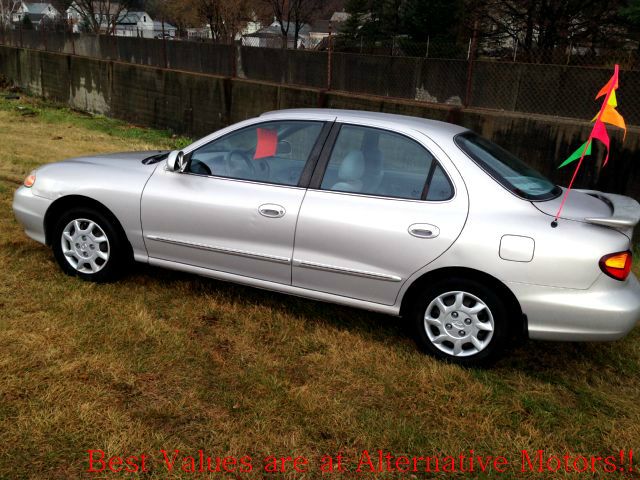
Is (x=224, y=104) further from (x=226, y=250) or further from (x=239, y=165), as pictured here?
(x=226, y=250)

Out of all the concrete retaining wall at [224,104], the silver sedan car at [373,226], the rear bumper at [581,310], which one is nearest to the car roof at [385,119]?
the silver sedan car at [373,226]

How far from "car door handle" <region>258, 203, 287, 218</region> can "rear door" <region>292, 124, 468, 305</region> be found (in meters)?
0.15

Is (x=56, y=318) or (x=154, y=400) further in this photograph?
(x=56, y=318)

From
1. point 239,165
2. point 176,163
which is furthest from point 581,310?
point 176,163

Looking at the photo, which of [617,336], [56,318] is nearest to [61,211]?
[56,318]

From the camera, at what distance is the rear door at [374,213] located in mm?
3551

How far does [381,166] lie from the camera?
12.5ft

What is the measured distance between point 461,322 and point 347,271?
0.76 m

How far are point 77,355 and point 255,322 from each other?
3.83ft

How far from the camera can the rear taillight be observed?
326 cm

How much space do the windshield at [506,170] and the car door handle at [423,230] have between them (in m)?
0.48

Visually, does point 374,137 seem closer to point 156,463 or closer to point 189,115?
point 156,463

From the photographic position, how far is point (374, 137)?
12.6 ft

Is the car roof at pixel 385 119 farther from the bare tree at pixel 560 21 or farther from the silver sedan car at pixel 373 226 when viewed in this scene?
the bare tree at pixel 560 21
